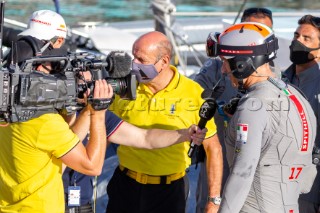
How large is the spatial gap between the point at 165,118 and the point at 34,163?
4.04 feet

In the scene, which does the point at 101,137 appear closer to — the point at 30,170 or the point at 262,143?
the point at 30,170

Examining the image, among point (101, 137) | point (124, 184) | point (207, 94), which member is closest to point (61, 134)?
point (101, 137)

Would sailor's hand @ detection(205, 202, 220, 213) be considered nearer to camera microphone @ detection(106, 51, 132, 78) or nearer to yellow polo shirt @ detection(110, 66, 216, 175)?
yellow polo shirt @ detection(110, 66, 216, 175)

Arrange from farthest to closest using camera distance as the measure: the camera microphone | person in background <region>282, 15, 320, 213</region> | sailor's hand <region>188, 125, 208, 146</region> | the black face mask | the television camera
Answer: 1. the black face mask
2. person in background <region>282, 15, 320, 213</region>
3. sailor's hand <region>188, 125, 208, 146</region>
4. the camera microphone
5. the television camera

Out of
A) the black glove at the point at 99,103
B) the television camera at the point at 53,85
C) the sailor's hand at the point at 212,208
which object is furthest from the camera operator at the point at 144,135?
the black glove at the point at 99,103

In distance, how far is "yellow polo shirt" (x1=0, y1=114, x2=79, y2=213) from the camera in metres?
4.22

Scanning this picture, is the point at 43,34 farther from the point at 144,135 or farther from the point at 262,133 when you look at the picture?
the point at 262,133


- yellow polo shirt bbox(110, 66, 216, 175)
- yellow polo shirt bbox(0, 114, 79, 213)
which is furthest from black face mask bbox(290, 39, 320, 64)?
yellow polo shirt bbox(0, 114, 79, 213)

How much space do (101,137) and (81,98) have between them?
0.86 ft

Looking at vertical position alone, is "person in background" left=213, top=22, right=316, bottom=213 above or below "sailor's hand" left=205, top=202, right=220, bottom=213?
above

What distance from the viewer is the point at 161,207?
5375 mm

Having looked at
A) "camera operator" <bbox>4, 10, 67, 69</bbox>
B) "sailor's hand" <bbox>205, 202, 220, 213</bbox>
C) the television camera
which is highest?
"camera operator" <bbox>4, 10, 67, 69</bbox>

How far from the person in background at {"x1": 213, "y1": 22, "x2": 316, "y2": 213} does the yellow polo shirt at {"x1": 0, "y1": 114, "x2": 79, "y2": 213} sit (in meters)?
0.84

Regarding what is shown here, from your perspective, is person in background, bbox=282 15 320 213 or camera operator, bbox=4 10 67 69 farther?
person in background, bbox=282 15 320 213
